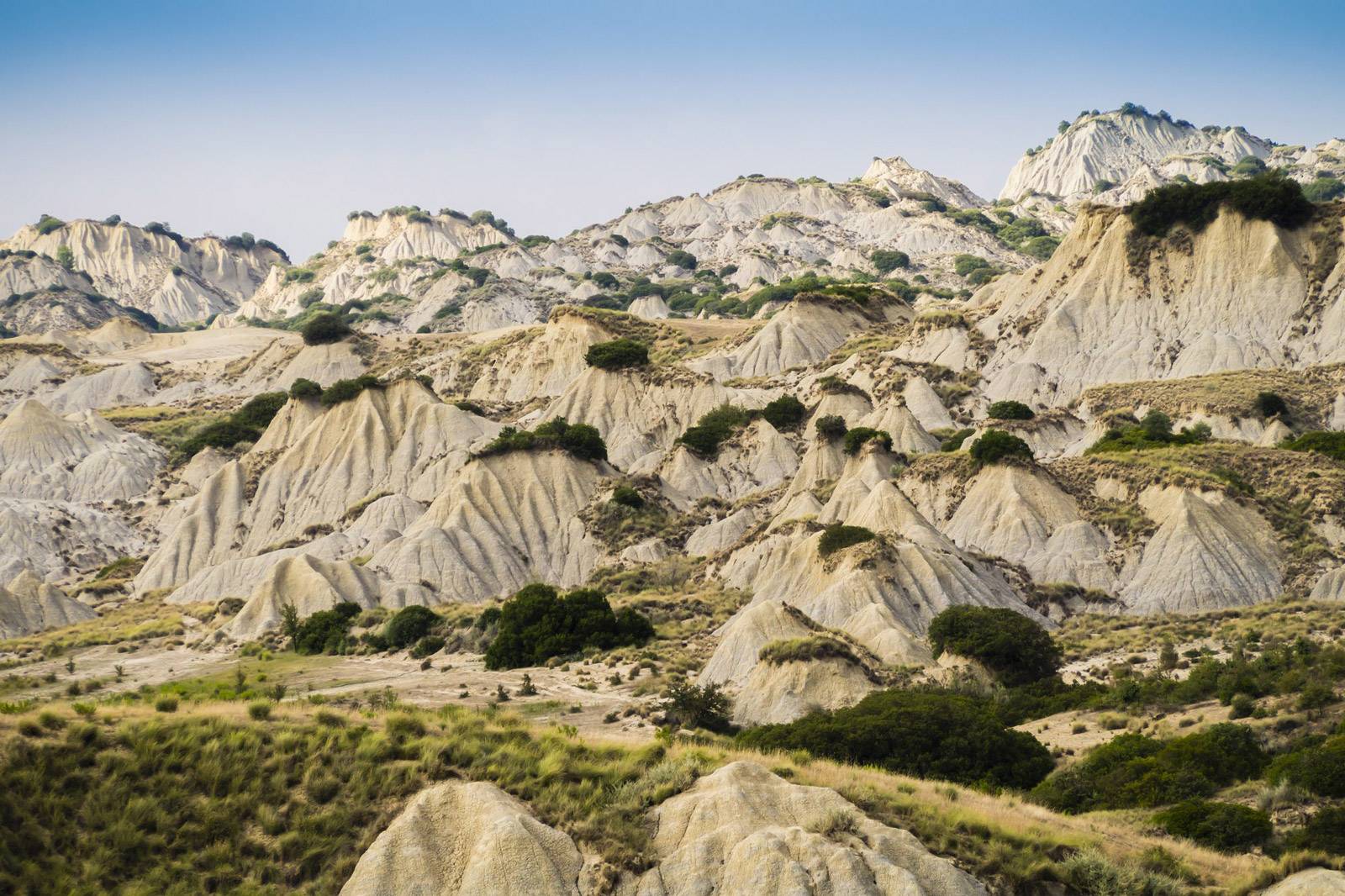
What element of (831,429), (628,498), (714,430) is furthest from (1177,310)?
(628,498)

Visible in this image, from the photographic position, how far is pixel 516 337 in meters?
132

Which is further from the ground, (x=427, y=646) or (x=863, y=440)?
(x=863, y=440)

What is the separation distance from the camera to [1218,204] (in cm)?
9775

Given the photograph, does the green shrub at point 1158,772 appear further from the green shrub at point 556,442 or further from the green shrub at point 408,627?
the green shrub at point 556,442

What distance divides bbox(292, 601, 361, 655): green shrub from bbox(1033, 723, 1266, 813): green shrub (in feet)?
121

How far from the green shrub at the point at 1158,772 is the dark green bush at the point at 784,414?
6206 centimetres

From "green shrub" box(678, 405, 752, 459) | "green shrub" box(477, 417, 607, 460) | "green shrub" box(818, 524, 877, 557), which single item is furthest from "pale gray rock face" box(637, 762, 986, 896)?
"green shrub" box(678, 405, 752, 459)

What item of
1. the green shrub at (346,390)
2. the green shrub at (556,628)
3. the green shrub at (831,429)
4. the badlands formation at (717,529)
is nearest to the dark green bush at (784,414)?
the badlands formation at (717,529)

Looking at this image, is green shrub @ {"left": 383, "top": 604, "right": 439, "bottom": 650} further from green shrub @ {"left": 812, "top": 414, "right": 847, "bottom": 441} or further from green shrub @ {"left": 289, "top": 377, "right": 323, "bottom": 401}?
green shrub @ {"left": 289, "top": 377, "right": 323, "bottom": 401}

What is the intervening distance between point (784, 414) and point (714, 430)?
Answer: 5646mm

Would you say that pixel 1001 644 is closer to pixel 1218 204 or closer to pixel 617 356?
pixel 1218 204

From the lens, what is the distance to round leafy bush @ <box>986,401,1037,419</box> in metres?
91.1

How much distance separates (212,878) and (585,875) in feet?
19.7

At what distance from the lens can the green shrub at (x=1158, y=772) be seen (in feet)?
98.3
